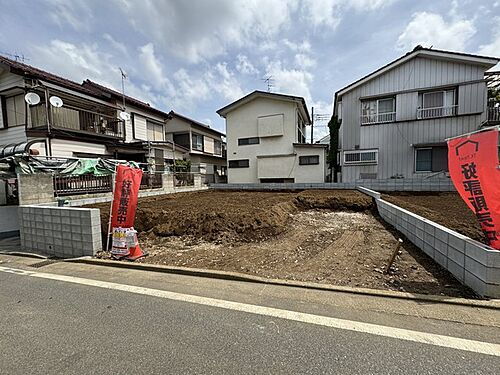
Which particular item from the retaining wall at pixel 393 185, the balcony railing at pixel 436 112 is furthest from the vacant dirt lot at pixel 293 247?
the balcony railing at pixel 436 112

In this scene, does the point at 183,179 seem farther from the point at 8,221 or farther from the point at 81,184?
the point at 8,221

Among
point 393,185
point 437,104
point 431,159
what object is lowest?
point 393,185

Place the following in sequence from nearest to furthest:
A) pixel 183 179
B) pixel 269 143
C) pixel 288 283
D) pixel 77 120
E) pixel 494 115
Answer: pixel 288 283 < pixel 494 115 < pixel 77 120 < pixel 183 179 < pixel 269 143

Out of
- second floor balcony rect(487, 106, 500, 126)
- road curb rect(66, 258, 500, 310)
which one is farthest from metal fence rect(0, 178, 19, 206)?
second floor balcony rect(487, 106, 500, 126)

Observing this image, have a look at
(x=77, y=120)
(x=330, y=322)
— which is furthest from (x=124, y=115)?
(x=330, y=322)

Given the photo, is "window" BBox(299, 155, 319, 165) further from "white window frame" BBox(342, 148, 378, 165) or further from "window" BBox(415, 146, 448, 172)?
"window" BBox(415, 146, 448, 172)

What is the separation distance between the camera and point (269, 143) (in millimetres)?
18031

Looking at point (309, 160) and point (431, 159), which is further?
point (309, 160)

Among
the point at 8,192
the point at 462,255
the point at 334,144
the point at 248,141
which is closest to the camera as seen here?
the point at 462,255

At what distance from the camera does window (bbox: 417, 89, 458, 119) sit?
1267 cm

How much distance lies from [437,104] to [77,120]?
19824 mm

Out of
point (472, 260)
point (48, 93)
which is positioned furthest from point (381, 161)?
point (48, 93)

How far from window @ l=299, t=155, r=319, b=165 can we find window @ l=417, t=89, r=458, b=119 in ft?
20.5

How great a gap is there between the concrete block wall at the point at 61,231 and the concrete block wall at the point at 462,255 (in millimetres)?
6162
